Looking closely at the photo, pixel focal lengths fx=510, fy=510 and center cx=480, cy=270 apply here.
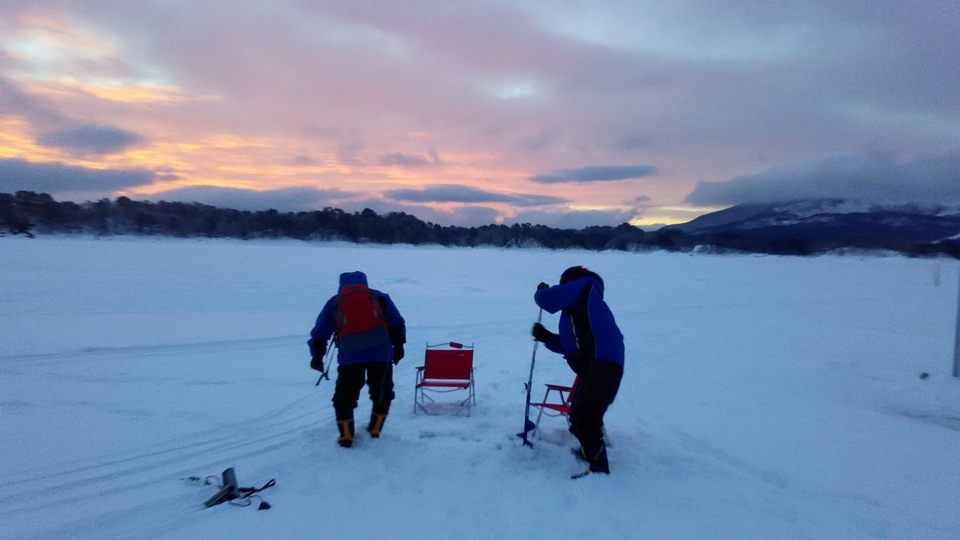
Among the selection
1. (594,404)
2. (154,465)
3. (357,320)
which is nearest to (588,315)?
(594,404)

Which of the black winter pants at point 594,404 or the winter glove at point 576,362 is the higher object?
the winter glove at point 576,362

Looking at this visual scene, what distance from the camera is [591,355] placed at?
3.98m

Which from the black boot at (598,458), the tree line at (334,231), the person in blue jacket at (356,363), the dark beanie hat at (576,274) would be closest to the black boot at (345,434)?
the person in blue jacket at (356,363)

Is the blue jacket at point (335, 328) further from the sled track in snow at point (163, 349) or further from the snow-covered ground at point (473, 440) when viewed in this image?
the sled track in snow at point (163, 349)

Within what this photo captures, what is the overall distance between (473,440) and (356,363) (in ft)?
4.20

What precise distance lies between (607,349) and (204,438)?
3.67 metres

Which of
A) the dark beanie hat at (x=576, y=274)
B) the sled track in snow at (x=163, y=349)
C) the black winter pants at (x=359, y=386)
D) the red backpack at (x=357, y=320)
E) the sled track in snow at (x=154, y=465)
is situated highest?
the dark beanie hat at (x=576, y=274)

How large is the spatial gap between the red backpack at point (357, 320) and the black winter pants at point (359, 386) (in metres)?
0.20

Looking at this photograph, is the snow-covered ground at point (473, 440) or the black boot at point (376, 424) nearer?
the snow-covered ground at point (473, 440)

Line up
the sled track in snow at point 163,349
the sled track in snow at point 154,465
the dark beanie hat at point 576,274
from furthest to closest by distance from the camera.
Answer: the sled track in snow at point 163,349 → the dark beanie hat at point 576,274 → the sled track in snow at point 154,465

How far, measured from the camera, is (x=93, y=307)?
37.2 feet

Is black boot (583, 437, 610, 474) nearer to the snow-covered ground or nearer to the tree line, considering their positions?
the snow-covered ground

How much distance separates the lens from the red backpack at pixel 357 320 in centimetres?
431

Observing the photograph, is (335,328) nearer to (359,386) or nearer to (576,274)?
(359,386)
